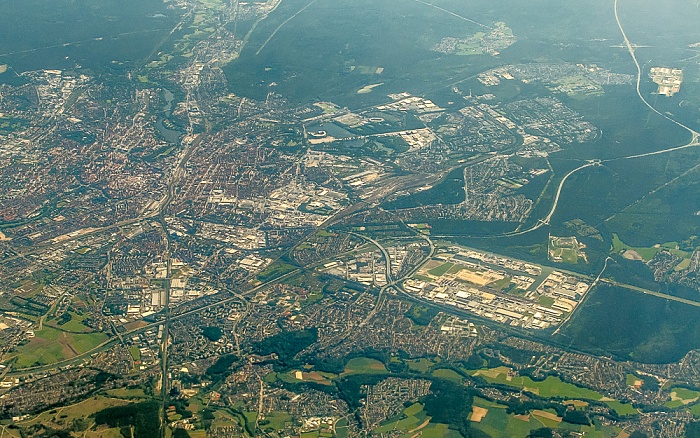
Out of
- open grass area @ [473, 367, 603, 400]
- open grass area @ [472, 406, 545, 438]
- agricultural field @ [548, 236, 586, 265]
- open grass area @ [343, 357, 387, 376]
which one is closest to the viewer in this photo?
open grass area @ [472, 406, 545, 438]

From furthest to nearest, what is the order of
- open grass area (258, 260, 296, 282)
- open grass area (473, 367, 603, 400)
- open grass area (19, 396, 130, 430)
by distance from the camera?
open grass area (258, 260, 296, 282) → open grass area (473, 367, 603, 400) → open grass area (19, 396, 130, 430)

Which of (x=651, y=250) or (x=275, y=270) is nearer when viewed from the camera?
(x=275, y=270)

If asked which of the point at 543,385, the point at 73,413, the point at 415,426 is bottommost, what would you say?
the point at 543,385

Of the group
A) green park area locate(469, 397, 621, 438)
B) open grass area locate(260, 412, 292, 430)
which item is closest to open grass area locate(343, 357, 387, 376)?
open grass area locate(260, 412, 292, 430)

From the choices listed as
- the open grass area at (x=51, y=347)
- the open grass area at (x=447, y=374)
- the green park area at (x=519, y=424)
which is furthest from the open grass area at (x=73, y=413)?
the green park area at (x=519, y=424)

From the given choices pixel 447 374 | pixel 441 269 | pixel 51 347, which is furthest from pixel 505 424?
pixel 51 347

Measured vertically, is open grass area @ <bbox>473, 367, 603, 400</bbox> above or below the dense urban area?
below

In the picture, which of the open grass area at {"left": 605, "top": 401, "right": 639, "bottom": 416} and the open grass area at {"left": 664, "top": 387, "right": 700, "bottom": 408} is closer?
the open grass area at {"left": 605, "top": 401, "right": 639, "bottom": 416}

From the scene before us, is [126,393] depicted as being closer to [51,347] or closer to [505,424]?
[51,347]

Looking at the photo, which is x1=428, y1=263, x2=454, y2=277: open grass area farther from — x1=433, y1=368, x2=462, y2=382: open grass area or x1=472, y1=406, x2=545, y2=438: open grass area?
x1=472, y1=406, x2=545, y2=438: open grass area

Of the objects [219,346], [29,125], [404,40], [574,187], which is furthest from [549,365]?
[404,40]
